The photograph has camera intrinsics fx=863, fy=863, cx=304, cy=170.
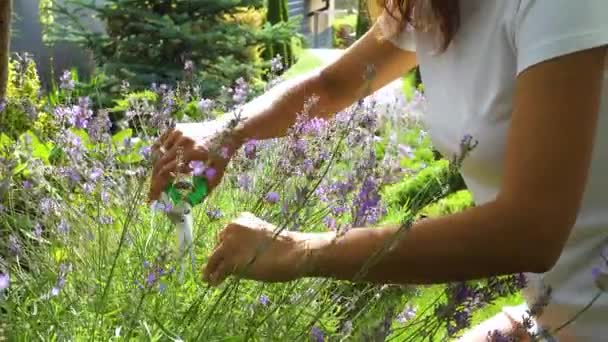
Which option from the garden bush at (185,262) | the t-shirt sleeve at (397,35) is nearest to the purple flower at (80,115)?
the garden bush at (185,262)

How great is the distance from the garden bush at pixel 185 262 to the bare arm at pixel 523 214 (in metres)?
0.05

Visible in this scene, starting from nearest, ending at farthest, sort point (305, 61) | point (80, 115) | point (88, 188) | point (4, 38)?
1. point (88, 188)
2. point (80, 115)
3. point (4, 38)
4. point (305, 61)

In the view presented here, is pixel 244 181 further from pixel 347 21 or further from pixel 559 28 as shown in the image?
pixel 347 21

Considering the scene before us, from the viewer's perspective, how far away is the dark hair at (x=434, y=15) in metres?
1.54

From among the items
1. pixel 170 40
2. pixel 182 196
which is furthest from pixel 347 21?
pixel 182 196

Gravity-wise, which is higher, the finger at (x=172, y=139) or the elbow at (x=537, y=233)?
the elbow at (x=537, y=233)

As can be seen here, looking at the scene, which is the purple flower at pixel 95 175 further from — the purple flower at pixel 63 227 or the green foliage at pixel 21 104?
the green foliage at pixel 21 104

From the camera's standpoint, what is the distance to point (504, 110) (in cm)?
146

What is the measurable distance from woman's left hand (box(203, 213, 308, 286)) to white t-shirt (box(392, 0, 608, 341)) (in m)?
0.44

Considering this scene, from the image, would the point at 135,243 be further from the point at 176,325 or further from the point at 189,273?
the point at 176,325

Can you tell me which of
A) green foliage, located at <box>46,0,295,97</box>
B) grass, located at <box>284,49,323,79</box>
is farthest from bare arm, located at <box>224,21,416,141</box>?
grass, located at <box>284,49,323,79</box>

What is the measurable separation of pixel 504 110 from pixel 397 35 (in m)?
0.46

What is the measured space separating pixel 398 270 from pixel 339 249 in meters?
0.10

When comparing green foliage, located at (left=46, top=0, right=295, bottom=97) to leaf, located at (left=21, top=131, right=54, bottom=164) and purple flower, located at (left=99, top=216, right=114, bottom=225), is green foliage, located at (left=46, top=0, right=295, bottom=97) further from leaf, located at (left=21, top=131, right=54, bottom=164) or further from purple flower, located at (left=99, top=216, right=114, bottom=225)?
purple flower, located at (left=99, top=216, right=114, bottom=225)
